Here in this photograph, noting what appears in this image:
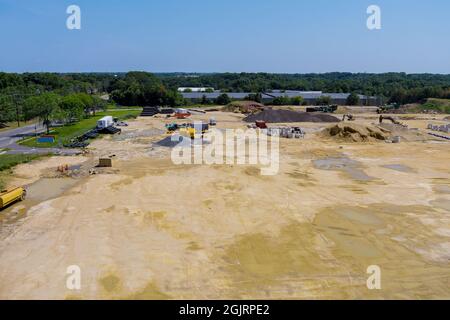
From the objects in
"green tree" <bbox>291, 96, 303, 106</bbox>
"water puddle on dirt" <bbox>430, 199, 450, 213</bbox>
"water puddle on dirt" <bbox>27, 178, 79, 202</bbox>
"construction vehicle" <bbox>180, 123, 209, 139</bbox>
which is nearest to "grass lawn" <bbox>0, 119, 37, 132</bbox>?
"construction vehicle" <bbox>180, 123, 209, 139</bbox>

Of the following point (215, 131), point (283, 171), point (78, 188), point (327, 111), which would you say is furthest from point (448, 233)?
point (327, 111)

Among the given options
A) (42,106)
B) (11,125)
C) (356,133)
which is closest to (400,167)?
(356,133)

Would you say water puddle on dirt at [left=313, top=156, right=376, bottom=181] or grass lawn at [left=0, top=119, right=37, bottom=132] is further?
grass lawn at [left=0, top=119, right=37, bottom=132]

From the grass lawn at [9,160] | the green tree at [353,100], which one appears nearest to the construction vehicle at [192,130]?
the grass lawn at [9,160]

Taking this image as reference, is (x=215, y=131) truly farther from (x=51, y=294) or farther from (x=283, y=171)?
(x=51, y=294)

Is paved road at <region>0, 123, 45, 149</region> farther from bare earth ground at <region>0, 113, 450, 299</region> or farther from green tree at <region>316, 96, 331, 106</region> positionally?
green tree at <region>316, 96, 331, 106</region>
